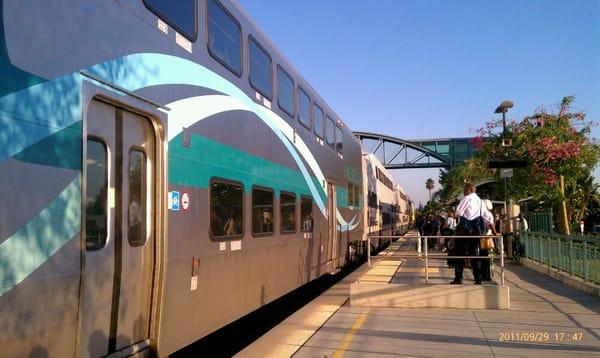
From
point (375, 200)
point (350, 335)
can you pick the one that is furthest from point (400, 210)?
point (350, 335)

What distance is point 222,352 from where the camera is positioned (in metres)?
7.91

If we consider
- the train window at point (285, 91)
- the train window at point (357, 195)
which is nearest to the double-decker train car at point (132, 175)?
the train window at point (285, 91)

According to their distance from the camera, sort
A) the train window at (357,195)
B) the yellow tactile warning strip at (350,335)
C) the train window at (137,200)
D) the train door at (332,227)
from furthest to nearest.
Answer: the train window at (357,195) → the train door at (332,227) → the yellow tactile warning strip at (350,335) → the train window at (137,200)

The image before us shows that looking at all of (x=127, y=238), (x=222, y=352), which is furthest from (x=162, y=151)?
(x=222, y=352)

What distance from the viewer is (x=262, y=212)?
26.2 ft

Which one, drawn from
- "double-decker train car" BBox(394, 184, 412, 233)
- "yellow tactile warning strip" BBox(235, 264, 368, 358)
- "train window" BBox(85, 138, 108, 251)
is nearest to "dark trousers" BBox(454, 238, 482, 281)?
"yellow tactile warning strip" BBox(235, 264, 368, 358)

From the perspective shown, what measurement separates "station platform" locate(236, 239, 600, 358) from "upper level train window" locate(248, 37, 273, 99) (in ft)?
11.3

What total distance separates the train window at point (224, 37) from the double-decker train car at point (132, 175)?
3cm

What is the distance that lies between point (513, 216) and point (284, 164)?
A: 11.7 meters

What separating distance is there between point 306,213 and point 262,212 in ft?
9.10

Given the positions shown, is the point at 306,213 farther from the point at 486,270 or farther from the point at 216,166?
the point at 216,166

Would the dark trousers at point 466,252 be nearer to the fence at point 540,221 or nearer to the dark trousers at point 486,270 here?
the dark trousers at point 486,270

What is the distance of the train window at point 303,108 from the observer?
1084 cm

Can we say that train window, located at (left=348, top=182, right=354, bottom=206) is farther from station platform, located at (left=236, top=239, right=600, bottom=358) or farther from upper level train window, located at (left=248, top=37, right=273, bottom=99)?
upper level train window, located at (left=248, top=37, right=273, bottom=99)
